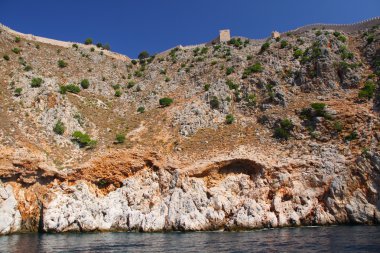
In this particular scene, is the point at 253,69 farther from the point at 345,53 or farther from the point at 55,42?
the point at 55,42

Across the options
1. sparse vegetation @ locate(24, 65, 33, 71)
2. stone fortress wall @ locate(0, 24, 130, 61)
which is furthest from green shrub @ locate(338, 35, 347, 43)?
sparse vegetation @ locate(24, 65, 33, 71)

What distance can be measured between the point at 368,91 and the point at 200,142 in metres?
19.3

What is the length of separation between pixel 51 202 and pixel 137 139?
1170 cm

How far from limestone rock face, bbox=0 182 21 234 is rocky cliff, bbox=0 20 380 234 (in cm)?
11

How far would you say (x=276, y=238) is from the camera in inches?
923

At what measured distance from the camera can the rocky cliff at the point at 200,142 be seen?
104 feet

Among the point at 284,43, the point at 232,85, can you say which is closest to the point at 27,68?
the point at 232,85

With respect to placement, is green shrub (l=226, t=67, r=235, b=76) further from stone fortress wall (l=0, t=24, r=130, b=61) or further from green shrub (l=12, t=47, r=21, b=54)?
green shrub (l=12, t=47, r=21, b=54)

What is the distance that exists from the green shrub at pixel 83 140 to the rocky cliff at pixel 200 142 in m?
0.19

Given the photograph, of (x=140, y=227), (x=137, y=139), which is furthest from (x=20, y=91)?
(x=140, y=227)

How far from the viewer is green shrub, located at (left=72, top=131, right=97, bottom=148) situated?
39444mm

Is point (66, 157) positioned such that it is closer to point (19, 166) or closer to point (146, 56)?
point (19, 166)

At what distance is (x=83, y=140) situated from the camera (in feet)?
130

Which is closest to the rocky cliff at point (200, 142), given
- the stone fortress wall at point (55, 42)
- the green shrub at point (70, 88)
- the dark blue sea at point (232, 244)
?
the green shrub at point (70, 88)
